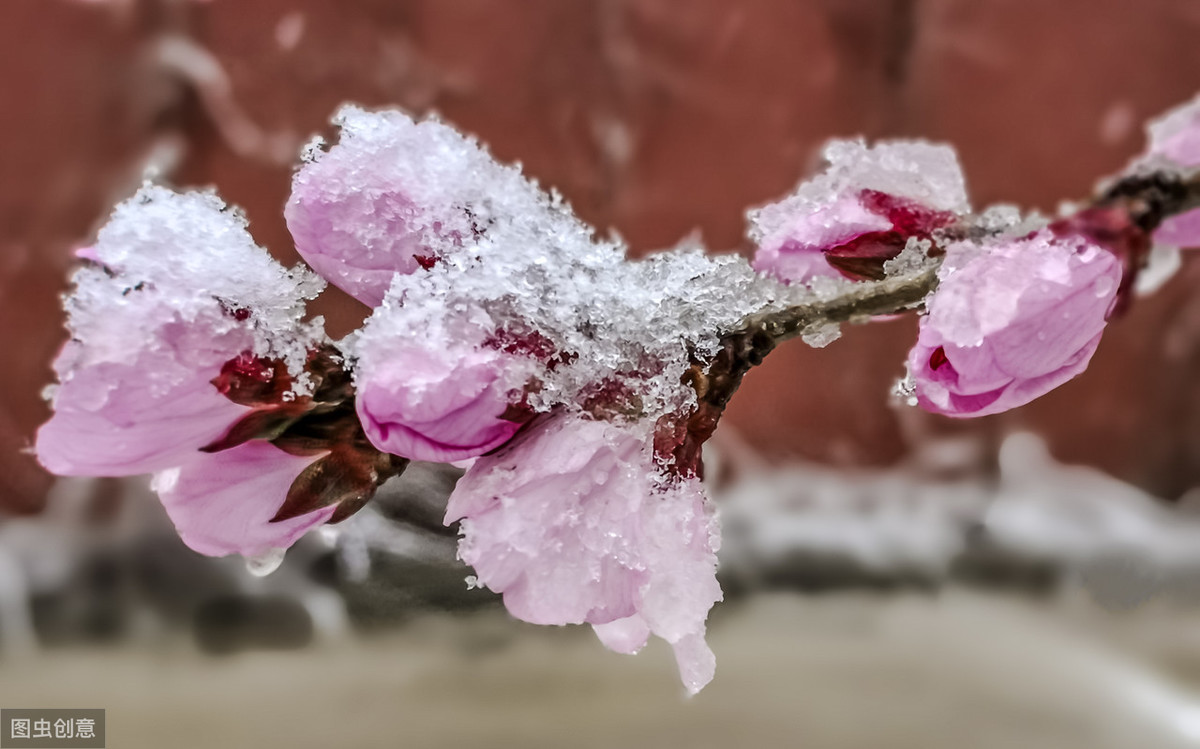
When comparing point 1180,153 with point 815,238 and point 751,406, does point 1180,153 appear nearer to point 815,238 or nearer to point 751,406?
point 815,238

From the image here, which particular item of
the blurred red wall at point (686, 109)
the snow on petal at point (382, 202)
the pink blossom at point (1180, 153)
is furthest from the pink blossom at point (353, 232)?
the blurred red wall at point (686, 109)

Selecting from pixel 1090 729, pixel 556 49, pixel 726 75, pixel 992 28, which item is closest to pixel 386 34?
pixel 556 49

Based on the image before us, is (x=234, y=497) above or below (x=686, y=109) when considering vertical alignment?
below

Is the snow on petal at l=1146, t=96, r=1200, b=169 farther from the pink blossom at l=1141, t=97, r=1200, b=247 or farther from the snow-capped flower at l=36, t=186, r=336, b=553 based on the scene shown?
the snow-capped flower at l=36, t=186, r=336, b=553

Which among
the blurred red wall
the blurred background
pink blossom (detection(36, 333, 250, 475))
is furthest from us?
the blurred red wall

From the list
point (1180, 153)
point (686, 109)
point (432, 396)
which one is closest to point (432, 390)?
point (432, 396)

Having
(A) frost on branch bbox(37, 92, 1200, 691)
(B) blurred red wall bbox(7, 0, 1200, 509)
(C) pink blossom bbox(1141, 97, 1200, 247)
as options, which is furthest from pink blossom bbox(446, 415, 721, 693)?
(B) blurred red wall bbox(7, 0, 1200, 509)

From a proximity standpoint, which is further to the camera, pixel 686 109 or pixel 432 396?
pixel 686 109
